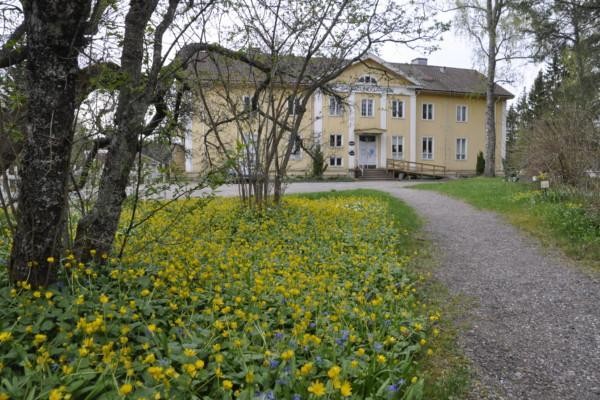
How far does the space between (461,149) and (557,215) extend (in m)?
28.2

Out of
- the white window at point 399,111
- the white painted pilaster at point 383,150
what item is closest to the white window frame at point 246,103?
the white painted pilaster at point 383,150

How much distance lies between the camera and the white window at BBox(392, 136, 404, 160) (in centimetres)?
3275

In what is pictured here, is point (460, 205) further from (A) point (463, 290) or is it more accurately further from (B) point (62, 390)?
(B) point (62, 390)

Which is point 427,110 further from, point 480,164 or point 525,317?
point 525,317

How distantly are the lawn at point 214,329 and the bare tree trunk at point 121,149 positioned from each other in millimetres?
223

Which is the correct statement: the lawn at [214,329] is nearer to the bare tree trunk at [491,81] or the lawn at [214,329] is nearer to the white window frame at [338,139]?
the bare tree trunk at [491,81]

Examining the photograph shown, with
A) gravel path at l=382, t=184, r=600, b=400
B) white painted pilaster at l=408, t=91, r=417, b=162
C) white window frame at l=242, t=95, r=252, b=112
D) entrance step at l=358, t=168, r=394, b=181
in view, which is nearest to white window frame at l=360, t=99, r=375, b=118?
white painted pilaster at l=408, t=91, r=417, b=162

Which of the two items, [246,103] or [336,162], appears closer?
[246,103]

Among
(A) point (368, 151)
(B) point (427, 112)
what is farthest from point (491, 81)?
(A) point (368, 151)

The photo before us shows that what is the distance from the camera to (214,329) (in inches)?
111

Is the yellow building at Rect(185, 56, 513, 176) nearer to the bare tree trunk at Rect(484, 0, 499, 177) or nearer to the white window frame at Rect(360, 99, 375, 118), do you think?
the white window frame at Rect(360, 99, 375, 118)

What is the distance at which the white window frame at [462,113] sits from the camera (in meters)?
34.3

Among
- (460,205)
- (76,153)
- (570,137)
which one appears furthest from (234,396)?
(460,205)

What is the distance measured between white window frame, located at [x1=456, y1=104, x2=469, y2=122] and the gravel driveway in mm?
29075
